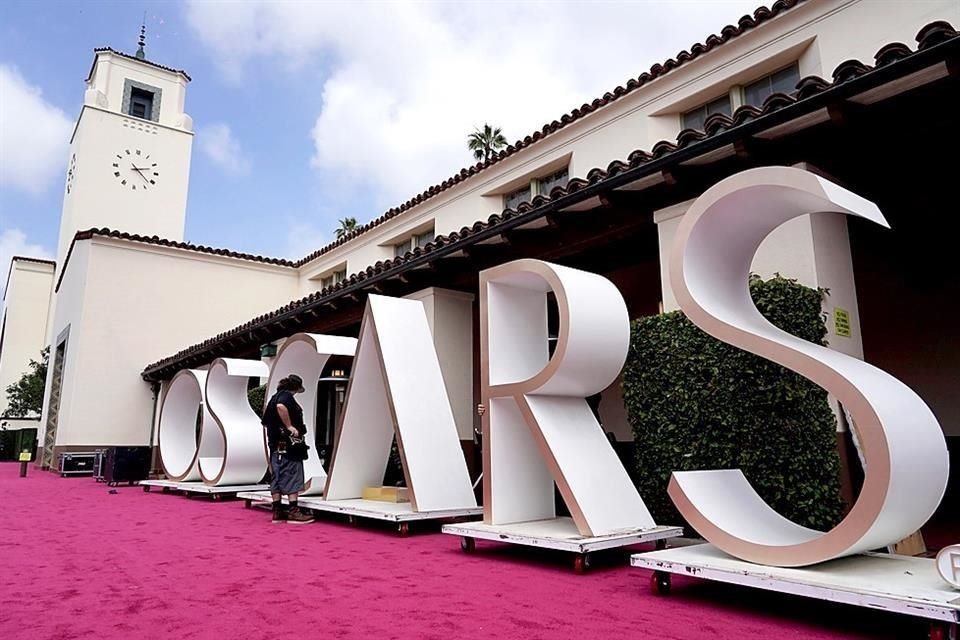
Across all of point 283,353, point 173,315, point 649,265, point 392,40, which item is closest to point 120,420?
point 173,315

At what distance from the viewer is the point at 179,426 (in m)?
13.1

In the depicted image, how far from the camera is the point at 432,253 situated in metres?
8.80

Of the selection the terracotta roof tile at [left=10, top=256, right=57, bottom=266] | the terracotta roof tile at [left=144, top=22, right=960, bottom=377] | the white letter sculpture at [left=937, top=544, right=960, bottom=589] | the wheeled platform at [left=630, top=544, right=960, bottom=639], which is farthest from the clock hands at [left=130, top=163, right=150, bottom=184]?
the white letter sculpture at [left=937, top=544, right=960, bottom=589]

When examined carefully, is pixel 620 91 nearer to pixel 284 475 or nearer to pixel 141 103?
pixel 284 475

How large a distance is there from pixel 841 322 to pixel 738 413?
1233mm

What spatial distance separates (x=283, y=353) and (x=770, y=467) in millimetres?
6749

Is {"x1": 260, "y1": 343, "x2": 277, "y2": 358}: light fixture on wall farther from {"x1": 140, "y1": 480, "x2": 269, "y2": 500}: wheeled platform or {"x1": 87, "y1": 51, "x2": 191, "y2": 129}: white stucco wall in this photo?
{"x1": 87, "y1": 51, "x2": 191, "y2": 129}: white stucco wall

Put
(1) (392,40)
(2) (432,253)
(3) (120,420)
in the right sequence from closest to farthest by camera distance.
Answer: (2) (432,253) → (1) (392,40) → (3) (120,420)

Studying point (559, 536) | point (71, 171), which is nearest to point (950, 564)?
point (559, 536)

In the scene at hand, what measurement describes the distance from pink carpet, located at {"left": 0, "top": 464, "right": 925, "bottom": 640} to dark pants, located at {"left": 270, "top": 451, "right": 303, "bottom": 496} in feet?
3.96

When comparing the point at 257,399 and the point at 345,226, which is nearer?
the point at 257,399

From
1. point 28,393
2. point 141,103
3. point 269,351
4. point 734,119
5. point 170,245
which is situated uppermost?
point 141,103

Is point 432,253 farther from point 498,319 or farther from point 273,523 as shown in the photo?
point 273,523

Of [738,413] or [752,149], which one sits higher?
[752,149]
